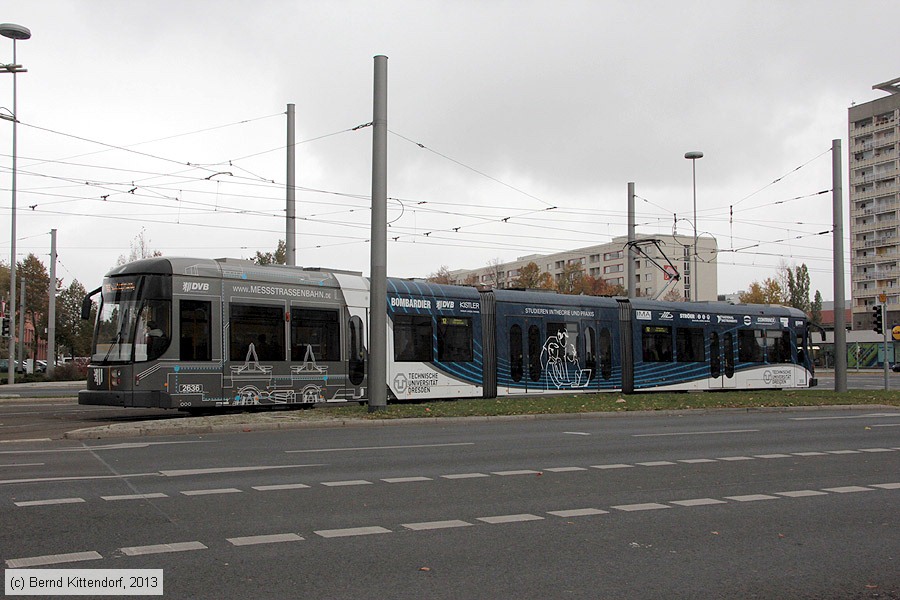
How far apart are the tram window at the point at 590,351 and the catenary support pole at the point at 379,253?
9.99 metres

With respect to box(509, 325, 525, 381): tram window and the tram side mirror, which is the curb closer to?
the tram side mirror

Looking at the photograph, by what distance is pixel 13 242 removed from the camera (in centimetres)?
3569

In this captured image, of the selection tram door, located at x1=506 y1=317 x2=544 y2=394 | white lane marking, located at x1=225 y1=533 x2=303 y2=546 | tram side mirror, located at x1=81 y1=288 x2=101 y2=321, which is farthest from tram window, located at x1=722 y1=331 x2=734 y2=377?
white lane marking, located at x1=225 y1=533 x2=303 y2=546

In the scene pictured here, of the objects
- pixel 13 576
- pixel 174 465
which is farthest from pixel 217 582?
pixel 174 465

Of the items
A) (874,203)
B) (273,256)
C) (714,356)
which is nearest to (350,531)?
(714,356)

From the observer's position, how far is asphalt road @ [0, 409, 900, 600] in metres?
5.73

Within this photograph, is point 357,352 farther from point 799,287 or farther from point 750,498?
A: point 799,287

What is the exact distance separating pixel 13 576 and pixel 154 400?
43.4 feet

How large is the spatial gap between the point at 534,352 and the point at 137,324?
1250cm

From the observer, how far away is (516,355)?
2653 centimetres


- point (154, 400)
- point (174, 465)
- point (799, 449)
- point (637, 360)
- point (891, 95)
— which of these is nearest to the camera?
point (174, 465)

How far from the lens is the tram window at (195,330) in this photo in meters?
18.9

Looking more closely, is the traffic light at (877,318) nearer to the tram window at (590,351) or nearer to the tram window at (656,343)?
the tram window at (656,343)

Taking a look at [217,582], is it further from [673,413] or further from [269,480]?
[673,413]
